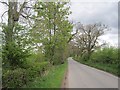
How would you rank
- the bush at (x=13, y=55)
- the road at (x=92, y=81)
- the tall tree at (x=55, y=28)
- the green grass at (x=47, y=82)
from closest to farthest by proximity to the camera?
the bush at (x=13, y=55), the green grass at (x=47, y=82), the road at (x=92, y=81), the tall tree at (x=55, y=28)

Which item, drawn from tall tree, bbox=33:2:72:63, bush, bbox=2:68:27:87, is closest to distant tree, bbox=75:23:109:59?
tall tree, bbox=33:2:72:63

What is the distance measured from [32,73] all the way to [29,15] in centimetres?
695

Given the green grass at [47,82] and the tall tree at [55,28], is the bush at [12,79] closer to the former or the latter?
the green grass at [47,82]

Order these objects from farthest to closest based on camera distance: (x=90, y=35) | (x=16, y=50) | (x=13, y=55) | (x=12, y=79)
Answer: (x=90, y=35) < (x=13, y=55) < (x=16, y=50) < (x=12, y=79)

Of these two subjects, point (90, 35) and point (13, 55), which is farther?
point (90, 35)

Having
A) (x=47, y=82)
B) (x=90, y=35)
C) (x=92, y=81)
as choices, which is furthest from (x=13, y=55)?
(x=90, y=35)

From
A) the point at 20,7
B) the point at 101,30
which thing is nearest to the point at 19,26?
the point at 20,7

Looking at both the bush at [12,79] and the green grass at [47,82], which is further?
the green grass at [47,82]

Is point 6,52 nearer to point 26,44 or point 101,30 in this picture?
point 26,44

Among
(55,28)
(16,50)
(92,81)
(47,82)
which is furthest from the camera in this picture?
(55,28)

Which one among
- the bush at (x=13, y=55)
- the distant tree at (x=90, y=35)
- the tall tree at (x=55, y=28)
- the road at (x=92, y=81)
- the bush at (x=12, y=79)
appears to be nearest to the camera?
the bush at (x=12, y=79)

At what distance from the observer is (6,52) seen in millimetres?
14328

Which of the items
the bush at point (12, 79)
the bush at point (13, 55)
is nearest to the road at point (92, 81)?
the bush at point (13, 55)

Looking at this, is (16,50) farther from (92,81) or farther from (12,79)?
(92,81)
